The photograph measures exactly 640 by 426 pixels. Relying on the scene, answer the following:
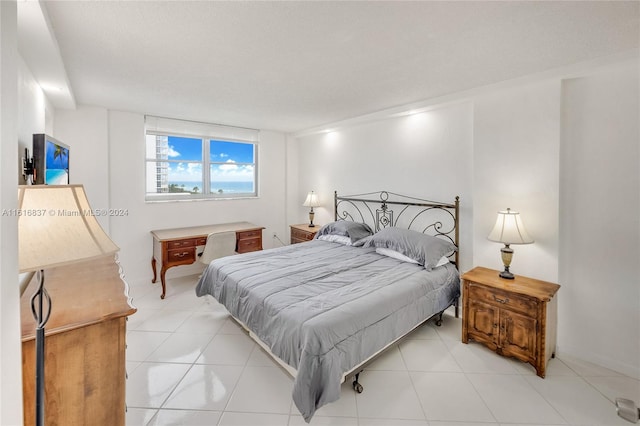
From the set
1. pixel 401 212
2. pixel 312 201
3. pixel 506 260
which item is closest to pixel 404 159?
pixel 401 212

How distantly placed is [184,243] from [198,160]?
156cm

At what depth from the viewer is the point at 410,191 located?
148 inches

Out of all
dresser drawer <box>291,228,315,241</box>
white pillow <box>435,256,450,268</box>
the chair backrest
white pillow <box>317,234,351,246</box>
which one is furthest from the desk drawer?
white pillow <box>435,256,450,268</box>

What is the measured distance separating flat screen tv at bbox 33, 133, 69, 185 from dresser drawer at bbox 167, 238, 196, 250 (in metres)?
1.51

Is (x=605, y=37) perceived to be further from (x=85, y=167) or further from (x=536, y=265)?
(x=85, y=167)

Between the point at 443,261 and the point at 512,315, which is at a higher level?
the point at 443,261

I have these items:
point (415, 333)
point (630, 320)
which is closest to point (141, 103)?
point (415, 333)

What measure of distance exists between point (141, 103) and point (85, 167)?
1147 mm

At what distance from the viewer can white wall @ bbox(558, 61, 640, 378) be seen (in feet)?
7.32

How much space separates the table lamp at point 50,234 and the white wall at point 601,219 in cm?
333

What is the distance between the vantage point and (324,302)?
216 centimetres

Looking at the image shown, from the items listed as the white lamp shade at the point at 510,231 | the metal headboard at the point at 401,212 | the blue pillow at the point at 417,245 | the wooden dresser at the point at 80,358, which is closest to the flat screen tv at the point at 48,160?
the wooden dresser at the point at 80,358

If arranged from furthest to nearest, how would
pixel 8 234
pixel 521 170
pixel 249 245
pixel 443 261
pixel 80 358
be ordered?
pixel 249 245 → pixel 443 261 → pixel 521 170 → pixel 80 358 → pixel 8 234

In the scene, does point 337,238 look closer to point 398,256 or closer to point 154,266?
point 398,256
